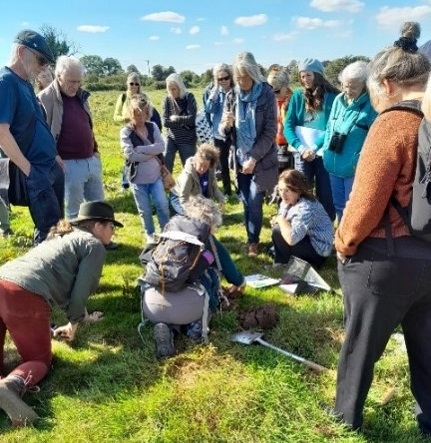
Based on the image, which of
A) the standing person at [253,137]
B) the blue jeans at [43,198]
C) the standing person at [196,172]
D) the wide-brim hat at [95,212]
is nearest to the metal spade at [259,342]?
the wide-brim hat at [95,212]

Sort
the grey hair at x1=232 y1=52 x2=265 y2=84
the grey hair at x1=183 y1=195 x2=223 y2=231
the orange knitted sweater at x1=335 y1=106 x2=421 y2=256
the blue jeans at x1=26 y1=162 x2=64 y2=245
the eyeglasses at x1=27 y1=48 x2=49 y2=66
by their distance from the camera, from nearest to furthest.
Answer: the orange knitted sweater at x1=335 y1=106 x2=421 y2=256 → the eyeglasses at x1=27 y1=48 x2=49 y2=66 → the grey hair at x1=183 y1=195 x2=223 y2=231 → the blue jeans at x1=26 y1=162 x2=64 y2=245 → the grey hair at x1=232 y1=52 x2=265 y2=84

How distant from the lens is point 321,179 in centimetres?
600

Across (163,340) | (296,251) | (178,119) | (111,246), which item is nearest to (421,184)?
(163,340)

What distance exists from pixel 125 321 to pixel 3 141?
5.75ft

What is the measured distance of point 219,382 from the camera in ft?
10.5

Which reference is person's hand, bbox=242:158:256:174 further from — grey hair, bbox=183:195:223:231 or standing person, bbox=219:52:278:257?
grey hair, bbox=183:195:223:231

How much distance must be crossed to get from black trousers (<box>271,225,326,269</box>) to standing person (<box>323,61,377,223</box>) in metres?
0.75

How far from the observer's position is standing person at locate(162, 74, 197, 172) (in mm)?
7727

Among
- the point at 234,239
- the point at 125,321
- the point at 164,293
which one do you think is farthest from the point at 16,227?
the point at 164,293

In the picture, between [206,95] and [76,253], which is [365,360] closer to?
[76,253]

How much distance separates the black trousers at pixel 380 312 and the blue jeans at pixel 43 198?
8.52ft

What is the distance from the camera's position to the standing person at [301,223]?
16.6ft

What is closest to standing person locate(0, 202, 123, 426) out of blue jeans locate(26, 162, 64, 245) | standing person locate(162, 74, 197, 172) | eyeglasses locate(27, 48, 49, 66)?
blue jeans locate(26, 162, 64, 245)

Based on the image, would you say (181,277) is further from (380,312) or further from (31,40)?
(31,40)
